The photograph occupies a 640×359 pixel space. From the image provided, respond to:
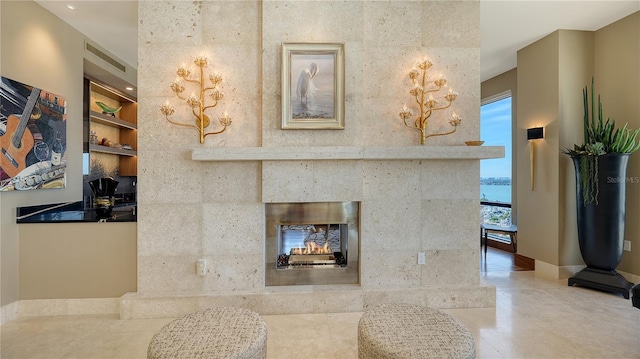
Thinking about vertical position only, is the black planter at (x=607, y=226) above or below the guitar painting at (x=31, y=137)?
below

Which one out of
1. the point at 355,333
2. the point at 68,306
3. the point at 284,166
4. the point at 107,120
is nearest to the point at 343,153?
the point at 284,166

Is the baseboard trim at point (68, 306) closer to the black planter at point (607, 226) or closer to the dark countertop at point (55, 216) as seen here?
the dark countertop at point (55, 216)

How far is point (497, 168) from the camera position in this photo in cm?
539

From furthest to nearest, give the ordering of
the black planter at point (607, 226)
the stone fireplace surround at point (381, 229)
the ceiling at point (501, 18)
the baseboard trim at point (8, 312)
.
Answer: the black planter at point (607, 226), the ceiling at point (501, 18), the stone fireplace surround at point (381, 229), the baseboard trim at point (8, 312)

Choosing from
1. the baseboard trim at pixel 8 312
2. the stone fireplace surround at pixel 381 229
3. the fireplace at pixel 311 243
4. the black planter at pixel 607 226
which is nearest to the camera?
the baseboard trim at pixel 8 312

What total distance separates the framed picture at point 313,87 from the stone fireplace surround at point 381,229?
0.99 ft

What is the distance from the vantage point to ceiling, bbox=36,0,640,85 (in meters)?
3.01

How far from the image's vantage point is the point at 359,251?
2.89 metres

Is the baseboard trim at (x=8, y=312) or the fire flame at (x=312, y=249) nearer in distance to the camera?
the baseboard trim at (x=8, y=312)

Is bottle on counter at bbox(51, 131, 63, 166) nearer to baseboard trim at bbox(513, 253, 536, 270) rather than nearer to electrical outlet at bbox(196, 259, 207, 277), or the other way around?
electrical outlet at bbox(196, 259, 207, 277)

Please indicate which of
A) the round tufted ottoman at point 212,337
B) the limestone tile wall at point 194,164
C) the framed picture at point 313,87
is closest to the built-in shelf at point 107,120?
the limestone tile wall at point 194,164

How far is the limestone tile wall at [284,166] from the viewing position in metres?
2.75

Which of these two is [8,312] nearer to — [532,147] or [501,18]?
[501,18]

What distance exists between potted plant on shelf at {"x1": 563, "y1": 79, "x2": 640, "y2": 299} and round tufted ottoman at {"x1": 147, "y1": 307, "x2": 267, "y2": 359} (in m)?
3.62
